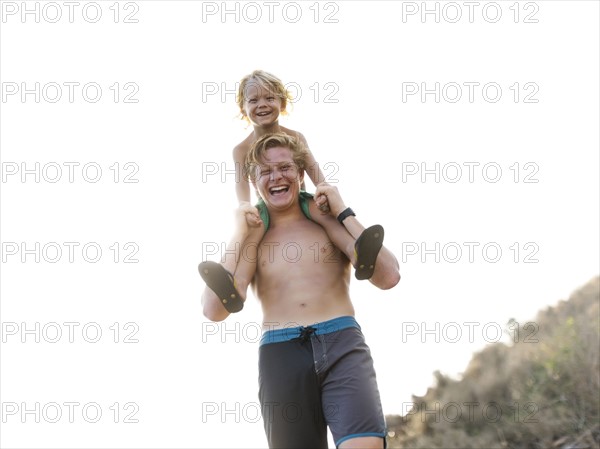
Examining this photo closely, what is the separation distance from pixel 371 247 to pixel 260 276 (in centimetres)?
63

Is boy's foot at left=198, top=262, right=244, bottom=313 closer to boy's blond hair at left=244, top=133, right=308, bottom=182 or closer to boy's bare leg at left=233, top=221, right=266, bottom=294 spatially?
boy's bare leg at left=233, top=221, right=266, bottom=294

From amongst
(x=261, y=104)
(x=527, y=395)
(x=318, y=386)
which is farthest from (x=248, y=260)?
(x=527, y=395)

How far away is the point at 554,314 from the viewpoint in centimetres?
1739

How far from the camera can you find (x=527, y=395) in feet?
46.6

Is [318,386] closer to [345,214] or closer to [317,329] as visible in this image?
[317,329]

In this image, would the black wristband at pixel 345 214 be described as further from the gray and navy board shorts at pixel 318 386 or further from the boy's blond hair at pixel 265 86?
the boy's blond hair at pixel 265 86

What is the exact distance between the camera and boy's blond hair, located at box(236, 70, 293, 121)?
5293mm

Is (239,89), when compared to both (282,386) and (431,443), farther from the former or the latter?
(431,443)

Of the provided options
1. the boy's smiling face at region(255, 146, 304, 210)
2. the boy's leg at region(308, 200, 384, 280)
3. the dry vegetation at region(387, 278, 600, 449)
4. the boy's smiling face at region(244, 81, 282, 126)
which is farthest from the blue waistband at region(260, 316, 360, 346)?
the dry vegetation at region(387, 278, 600, 449)

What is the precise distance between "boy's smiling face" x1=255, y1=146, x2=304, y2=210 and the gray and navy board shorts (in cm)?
67

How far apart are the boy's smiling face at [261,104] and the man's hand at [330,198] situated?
626mm

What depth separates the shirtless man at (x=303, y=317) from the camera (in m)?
4.45

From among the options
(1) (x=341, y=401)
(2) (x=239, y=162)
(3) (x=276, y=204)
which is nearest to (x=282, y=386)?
(1) (x=341, y=401)

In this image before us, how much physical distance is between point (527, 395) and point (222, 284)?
35.0 feet
